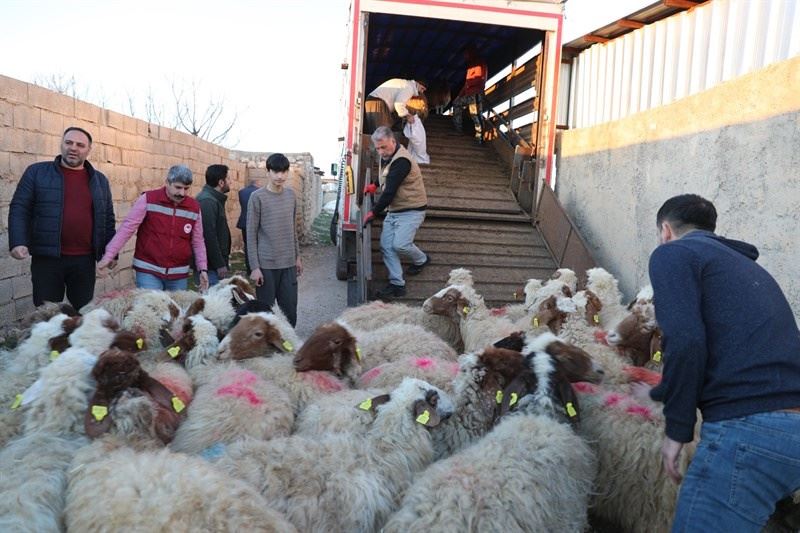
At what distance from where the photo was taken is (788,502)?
2502 millimetres

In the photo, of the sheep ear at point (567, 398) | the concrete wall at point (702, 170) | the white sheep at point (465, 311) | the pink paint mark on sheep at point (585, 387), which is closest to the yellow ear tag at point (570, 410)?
the sheep ear at point (567, 398)

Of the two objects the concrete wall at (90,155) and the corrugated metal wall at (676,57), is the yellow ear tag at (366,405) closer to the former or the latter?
the concrete wall at (90,155)

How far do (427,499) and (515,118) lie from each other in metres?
9.43

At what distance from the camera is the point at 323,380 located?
399cm

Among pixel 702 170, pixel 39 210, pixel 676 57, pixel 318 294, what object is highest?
pixel 676 57

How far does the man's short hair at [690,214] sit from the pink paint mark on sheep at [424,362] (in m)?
2.14

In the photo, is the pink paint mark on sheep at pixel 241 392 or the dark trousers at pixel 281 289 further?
the dark trousers at pixel 281 289

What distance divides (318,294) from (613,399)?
796 centimetres

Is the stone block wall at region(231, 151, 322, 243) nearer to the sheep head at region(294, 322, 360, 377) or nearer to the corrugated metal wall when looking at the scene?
the corrugated metal wall

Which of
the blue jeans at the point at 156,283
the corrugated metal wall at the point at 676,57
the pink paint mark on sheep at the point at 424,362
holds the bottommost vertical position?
the pink paint mark on sheep at the point at 424,362

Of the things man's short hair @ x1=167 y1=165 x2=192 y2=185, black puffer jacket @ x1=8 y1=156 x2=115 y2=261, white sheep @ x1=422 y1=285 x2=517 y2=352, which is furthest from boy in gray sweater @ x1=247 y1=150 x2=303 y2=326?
black puffer jacket @ x1=8 y1=156 x2=115 y2=261

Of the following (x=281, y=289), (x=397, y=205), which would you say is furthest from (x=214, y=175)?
(x=397, y=205)

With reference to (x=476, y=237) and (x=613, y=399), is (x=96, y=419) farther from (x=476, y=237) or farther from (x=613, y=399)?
(x=476, y=237)

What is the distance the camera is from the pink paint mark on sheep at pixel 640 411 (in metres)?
3.26
